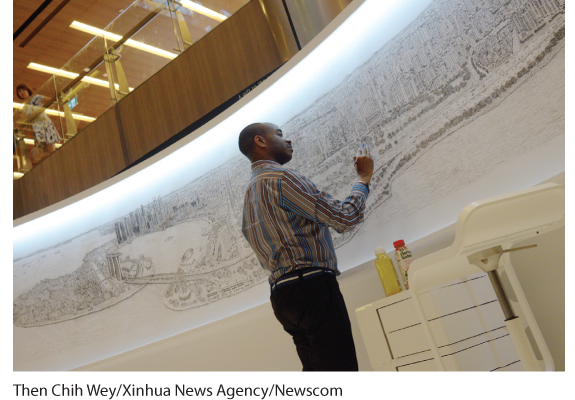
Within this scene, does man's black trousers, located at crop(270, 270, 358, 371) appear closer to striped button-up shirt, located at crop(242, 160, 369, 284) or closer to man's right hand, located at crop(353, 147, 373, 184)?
striped button-up shirt, located at crop(242, 160, 369, 284)

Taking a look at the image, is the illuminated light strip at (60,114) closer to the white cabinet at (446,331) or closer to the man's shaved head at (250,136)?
the man's shaved head at (250,136)

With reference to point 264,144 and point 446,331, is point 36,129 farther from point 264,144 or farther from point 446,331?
point 446,331

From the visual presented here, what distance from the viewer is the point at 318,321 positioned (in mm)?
1433

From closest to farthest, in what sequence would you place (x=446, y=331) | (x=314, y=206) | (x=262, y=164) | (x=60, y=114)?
1. (x=446, y=331)
2. (x=314, y=206)
3. (x=262, y=164)
4. (x=60, y=114)

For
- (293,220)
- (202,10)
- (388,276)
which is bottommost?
(388,276)

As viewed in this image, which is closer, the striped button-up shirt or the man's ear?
the striped button-up shirt

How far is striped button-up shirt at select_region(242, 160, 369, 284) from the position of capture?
1.54 metres

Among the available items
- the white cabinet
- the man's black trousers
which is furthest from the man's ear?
the white cabinet

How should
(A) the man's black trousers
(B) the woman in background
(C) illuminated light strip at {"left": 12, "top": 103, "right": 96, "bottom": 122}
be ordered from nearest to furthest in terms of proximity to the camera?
(A) the man's black trousers < (C) illuminated light strip at {"left": 12, "top": 103, "right": 96, "bottom": 122} < (B) the woman in background

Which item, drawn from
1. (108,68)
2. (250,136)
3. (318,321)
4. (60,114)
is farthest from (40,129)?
(318,321)

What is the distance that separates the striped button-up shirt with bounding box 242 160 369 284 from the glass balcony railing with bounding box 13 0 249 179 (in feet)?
5.62

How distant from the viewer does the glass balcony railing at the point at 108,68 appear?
3.15 metres

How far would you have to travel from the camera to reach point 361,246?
6.88 ft

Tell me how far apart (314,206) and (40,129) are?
3.46 metres
